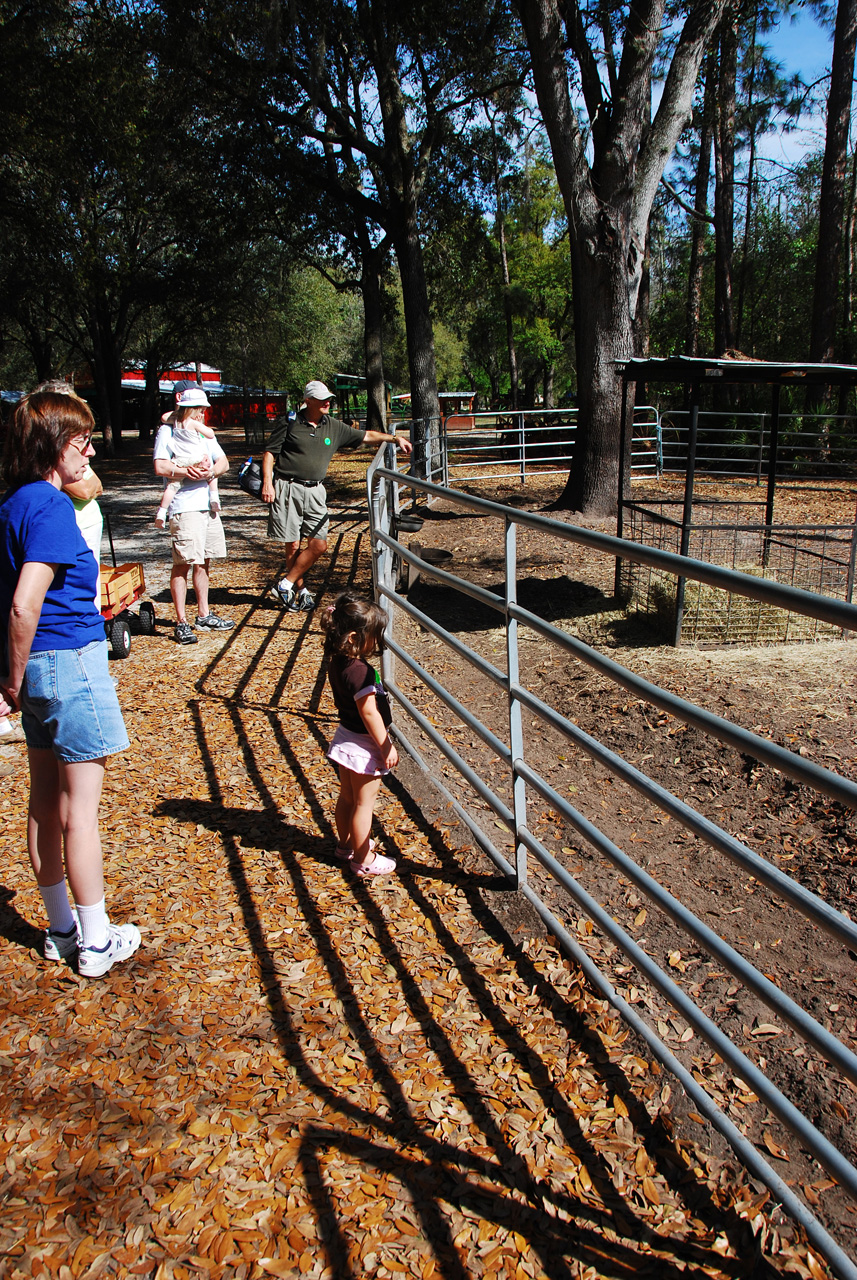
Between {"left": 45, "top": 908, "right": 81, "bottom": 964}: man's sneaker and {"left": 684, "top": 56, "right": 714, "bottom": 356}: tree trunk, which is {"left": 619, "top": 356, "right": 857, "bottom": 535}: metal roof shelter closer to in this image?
{"left": 45, "top": 908, "right": 81, "bottom": 964}: man's sneaker

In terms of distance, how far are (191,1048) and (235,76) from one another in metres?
18.7

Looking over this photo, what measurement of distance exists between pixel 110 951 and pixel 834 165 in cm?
2314

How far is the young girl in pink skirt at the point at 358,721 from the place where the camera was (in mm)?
3309

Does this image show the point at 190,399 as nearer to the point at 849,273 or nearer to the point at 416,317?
the point at 416,317

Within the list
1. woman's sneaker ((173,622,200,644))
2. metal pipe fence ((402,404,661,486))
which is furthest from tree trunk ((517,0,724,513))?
woman's sneaker ((173,622,200,644))

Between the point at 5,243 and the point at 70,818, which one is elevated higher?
the point at 5,243

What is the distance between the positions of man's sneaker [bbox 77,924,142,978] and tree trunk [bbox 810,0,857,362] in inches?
825

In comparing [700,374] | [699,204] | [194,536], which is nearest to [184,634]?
[194,536]

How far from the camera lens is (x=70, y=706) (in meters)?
2.68

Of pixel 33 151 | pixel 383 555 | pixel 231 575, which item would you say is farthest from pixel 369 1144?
pixel 33 151

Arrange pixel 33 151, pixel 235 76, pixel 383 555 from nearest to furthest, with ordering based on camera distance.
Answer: pixel 383 555 < pixel 33 151 < pixel 235 76

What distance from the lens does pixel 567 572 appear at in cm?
994

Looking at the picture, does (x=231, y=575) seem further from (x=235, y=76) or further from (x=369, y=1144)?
(x=235, y=76)

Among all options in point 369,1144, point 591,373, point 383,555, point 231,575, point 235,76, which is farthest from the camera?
point 235,76
